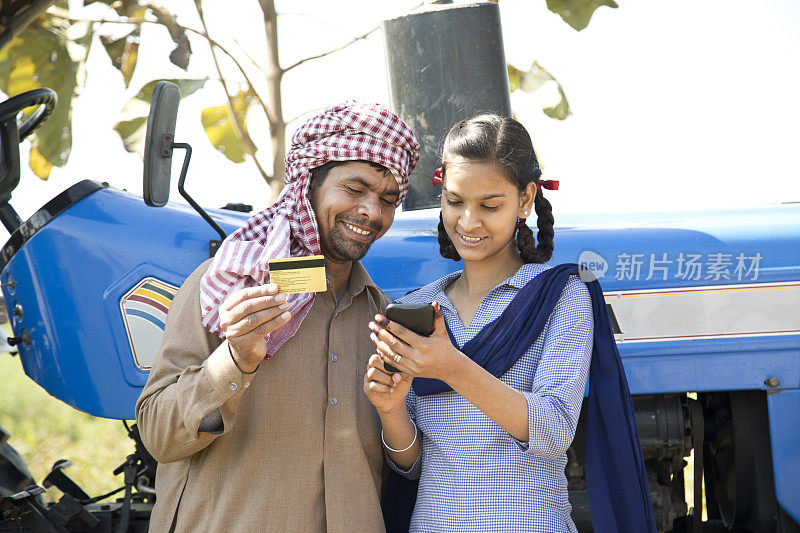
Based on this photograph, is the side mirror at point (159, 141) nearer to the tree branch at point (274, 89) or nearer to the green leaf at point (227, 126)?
the tree branch at point (274, 89)

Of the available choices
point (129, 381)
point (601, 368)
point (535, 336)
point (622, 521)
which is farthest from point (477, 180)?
point (129, 381)

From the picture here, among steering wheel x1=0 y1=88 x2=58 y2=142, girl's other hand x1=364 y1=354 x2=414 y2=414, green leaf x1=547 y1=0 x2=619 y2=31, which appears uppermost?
green leaf x1=547 y1=0 x2=619 y2=31

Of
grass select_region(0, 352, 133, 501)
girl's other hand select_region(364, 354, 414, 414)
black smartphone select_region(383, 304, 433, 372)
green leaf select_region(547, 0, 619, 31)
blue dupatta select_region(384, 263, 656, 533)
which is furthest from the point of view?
grass select_region(0, 352, 133, 501)

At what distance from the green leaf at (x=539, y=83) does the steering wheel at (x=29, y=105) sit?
199 inches

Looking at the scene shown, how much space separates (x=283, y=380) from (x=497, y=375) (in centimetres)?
50

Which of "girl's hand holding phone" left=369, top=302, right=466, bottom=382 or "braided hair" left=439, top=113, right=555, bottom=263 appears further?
"braided hair" left=439, top=113, right=555, bottom=263

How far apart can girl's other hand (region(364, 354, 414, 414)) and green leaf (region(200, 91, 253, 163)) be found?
5.79 meters

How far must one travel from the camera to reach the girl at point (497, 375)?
1605 millimetres

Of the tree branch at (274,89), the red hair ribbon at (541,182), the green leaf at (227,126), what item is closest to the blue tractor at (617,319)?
the red hair ribbon at (541,182)

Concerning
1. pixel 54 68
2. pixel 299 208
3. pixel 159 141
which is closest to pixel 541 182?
A: pixel 299 208

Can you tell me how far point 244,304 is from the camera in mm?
1541

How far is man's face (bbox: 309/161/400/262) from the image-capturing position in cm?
196
